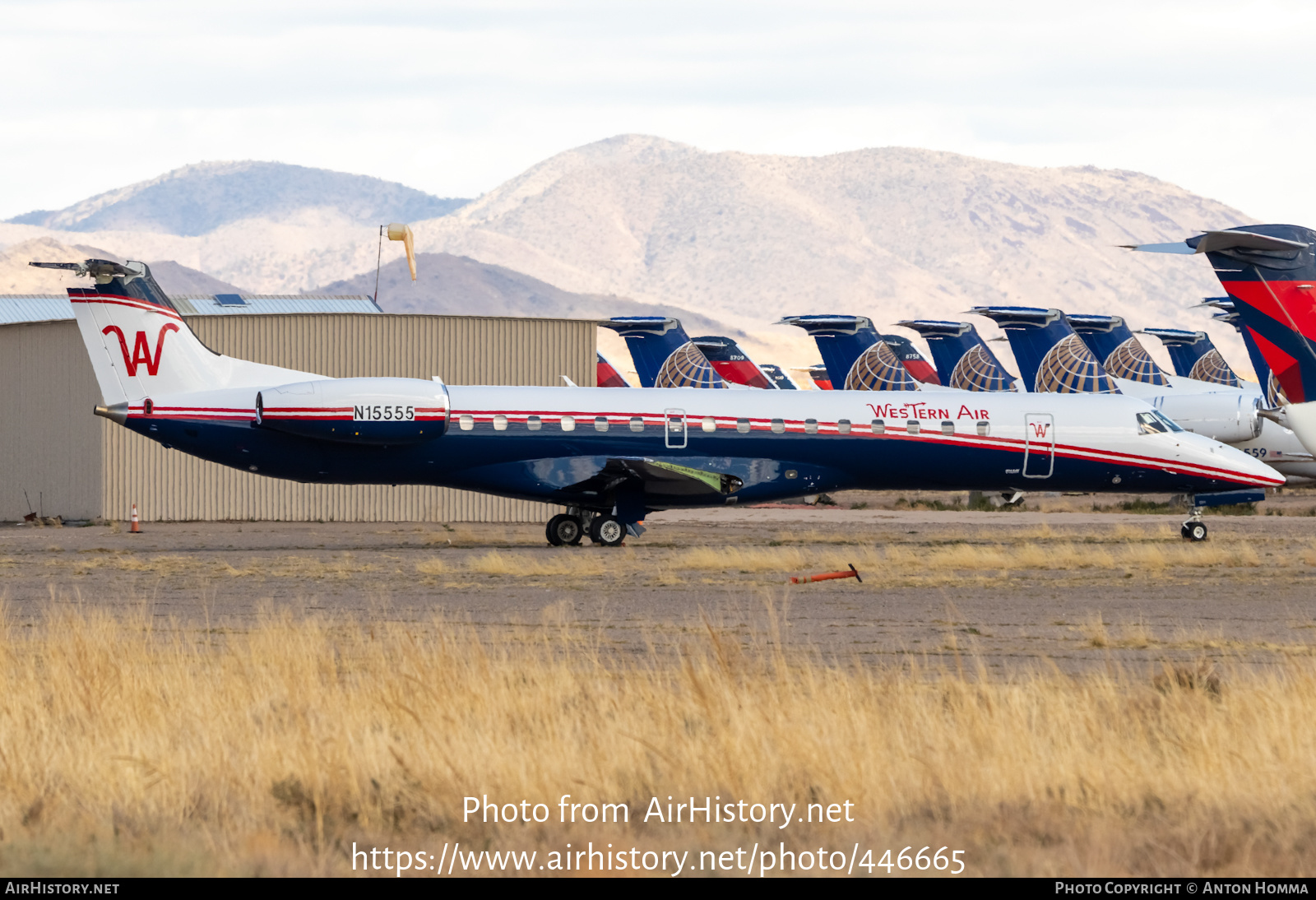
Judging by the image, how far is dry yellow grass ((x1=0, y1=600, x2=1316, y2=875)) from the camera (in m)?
6.54

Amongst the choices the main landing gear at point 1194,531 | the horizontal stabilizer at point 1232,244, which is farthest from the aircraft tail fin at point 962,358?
the horizontal stabilizer at point 1232,244

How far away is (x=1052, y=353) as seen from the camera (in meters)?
43.9

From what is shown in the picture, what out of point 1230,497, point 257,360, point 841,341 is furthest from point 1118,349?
point 257,360

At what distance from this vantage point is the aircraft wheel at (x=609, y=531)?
1055 inches

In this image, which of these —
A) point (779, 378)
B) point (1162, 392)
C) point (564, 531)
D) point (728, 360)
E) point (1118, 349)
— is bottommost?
point (564, 531)

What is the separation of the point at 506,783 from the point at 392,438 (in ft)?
59.3

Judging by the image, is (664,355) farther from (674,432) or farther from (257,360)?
(674,432)

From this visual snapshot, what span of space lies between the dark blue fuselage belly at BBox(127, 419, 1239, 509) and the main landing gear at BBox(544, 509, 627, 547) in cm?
43

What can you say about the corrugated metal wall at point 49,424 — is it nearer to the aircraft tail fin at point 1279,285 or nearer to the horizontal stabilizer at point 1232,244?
the horizontal stabilizer at point 1232,244

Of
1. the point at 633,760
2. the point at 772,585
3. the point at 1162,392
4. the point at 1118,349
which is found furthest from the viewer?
the point at 1118,349

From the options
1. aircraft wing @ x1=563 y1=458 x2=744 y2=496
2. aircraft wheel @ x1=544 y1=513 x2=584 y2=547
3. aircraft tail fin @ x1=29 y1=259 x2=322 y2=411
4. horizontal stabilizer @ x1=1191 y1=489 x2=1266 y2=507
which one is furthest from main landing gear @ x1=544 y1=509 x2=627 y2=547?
horizontal stabilizer @ x1=1191 y1=489 x2=1266 y2=507

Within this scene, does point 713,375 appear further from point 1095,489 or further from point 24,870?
point 24,870

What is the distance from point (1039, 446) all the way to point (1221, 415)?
18.5 meters

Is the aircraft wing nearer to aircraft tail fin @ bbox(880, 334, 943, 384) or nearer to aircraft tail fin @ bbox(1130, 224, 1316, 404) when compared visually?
aircraft tail fin @ bbox(1130, 224, 1316, 404)
